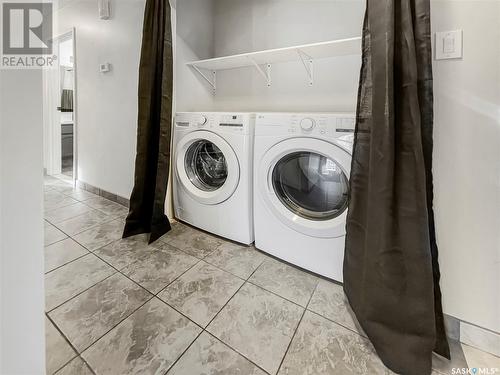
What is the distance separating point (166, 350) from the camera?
929mm

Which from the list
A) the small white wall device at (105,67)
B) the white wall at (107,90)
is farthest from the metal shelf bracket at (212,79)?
the small white wall device at (105,67)

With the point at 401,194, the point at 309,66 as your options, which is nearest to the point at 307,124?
the point at 401,194

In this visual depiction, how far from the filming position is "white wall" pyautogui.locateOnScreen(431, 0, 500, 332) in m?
0.85

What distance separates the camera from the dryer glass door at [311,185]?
1.27 m

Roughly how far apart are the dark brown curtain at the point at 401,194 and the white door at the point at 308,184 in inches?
12.2

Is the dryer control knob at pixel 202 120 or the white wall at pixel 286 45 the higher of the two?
the white wall at pixel 286 45

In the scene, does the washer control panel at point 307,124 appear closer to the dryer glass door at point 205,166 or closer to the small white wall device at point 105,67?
the dryer glass door at point 205,166

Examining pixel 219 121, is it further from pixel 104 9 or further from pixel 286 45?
pixel 104 9

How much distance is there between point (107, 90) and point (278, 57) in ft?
5.52

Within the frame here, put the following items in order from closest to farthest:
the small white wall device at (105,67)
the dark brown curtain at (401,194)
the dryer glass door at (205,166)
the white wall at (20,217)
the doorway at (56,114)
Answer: the white wall at (20,217), the dark brown curtain at (401,194), the dryer glass door at (205,166), the small white wall device at (105,67), the doorway at (56,114)

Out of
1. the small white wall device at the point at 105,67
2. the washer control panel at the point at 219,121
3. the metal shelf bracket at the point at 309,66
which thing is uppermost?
the small white wall device at the point at 105,67

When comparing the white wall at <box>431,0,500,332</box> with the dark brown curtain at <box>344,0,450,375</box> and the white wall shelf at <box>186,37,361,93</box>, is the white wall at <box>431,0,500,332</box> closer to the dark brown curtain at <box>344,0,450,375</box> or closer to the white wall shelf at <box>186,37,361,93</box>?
the dark brown curtain at <box>344,0,450,375</box>

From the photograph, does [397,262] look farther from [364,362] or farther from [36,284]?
[36,284]

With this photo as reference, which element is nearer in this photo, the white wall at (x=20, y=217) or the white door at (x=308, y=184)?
the white wall at (x=20, y=217)
